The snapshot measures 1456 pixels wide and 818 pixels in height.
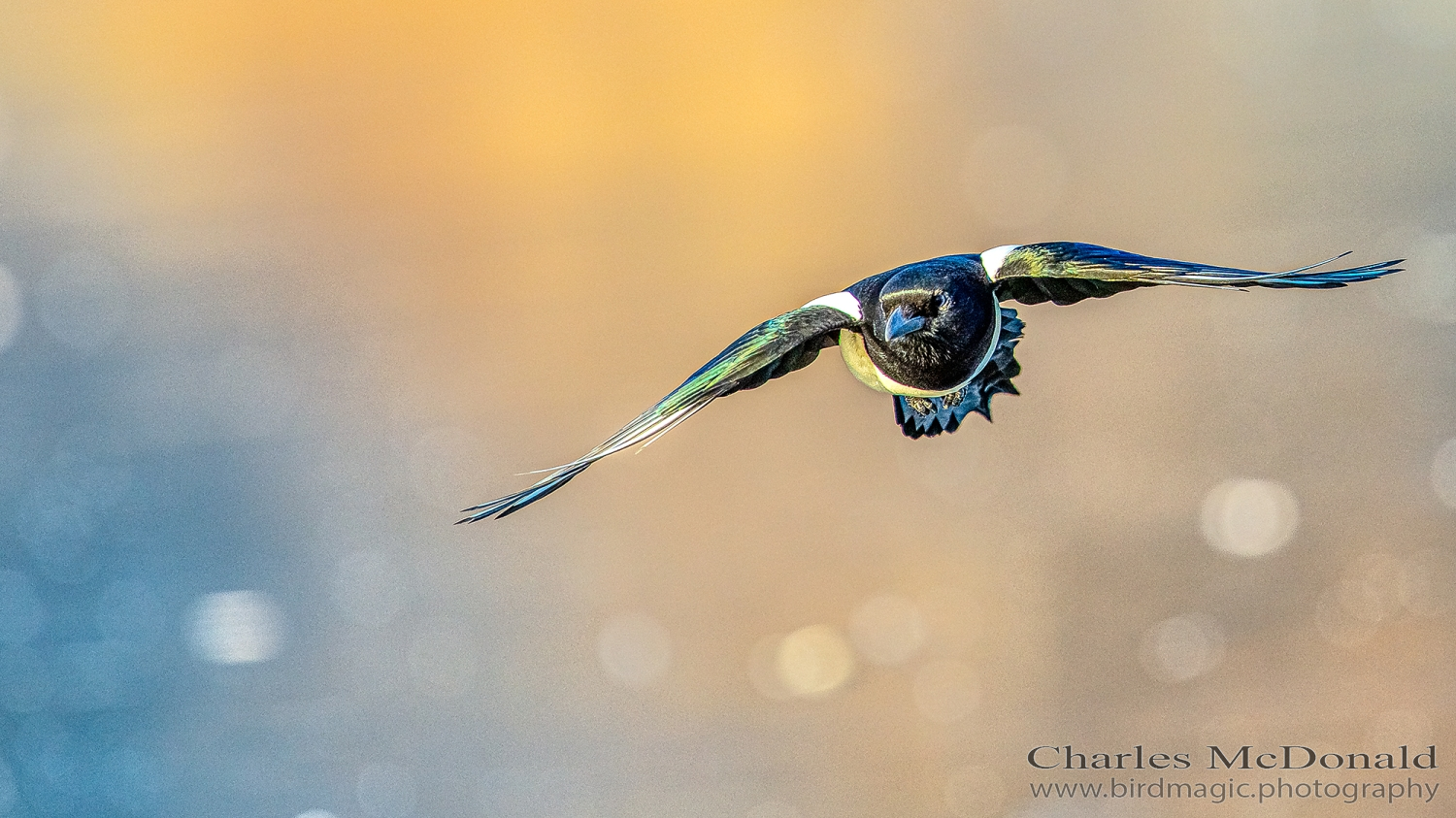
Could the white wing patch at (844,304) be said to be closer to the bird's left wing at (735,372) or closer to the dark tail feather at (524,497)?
the bird's left wing at (735,372)

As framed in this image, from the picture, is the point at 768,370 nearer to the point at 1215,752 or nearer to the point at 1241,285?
the point at 1241,285

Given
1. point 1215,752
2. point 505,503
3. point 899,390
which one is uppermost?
point 899,390

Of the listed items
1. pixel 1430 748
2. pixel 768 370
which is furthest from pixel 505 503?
pixel 1430 748

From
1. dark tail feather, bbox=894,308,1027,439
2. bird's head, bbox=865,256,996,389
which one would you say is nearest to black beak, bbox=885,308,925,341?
bird's head, bbox=865,256,996,389

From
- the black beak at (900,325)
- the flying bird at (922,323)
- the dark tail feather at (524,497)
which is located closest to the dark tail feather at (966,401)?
the flying bird at (922,323)

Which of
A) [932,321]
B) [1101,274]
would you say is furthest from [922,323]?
[1101,274]
